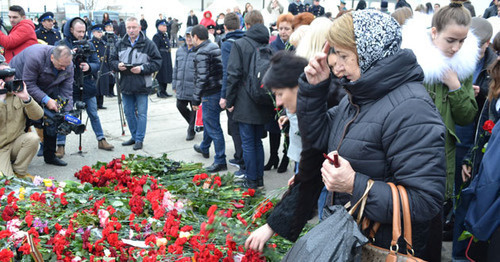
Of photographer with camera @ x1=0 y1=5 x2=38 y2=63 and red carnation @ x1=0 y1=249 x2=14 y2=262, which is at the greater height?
photographer with camera @ x1=0 y1=5 x2=38 y2=63

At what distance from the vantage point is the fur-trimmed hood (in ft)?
10.3

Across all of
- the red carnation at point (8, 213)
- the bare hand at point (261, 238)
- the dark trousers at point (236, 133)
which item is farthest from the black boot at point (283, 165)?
the bare hand at point (261, 238)

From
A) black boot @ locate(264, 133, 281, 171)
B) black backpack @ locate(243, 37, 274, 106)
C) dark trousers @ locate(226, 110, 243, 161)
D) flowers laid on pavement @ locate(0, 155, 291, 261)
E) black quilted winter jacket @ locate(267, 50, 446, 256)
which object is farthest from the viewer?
black boot @ locate(264, 133, 281, 171)

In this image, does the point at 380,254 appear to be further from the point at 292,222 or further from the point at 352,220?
the point at 292,222

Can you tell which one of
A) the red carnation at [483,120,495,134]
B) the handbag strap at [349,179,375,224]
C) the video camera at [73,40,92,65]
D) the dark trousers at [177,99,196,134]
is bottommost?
the dark trousers at [177,99,196,134]

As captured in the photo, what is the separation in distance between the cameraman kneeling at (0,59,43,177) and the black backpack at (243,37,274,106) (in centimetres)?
263

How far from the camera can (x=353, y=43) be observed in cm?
180

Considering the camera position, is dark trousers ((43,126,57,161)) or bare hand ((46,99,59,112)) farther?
dark trousers ((43,126,57,161))

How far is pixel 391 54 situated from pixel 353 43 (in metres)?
0.16

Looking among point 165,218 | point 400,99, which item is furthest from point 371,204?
point 165,218

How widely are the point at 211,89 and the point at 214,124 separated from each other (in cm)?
48

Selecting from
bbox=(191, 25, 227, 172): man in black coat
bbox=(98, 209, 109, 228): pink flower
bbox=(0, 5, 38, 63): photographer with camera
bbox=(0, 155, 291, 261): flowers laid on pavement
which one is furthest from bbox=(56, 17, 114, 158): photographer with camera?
bbox=(98, 209, 109, 228): pink flower

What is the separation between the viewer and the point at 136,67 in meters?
6.74

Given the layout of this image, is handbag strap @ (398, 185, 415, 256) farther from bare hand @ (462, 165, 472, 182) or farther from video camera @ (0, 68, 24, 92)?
video camera @ (0, 68, 24, 92)
